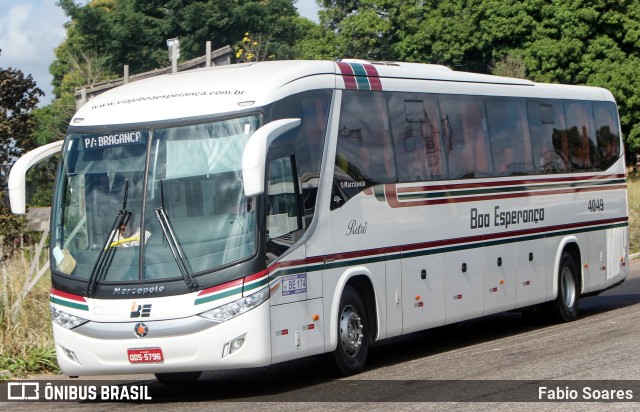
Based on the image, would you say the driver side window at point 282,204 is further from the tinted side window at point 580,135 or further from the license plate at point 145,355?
the tinted side window at point 580,135

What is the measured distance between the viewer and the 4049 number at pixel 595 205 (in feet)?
64.2

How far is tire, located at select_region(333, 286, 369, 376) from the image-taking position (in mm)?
13055

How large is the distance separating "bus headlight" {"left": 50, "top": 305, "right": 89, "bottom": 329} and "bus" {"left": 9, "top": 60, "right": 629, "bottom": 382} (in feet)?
0.07

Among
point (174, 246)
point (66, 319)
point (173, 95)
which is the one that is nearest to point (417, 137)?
point (173, 95)

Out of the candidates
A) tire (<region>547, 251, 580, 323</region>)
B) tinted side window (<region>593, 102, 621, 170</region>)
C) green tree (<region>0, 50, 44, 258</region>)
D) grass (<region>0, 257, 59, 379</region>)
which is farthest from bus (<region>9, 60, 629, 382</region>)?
green tree (<region>0, 50, 44, 258</region>)

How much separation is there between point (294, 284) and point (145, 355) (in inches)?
68.2

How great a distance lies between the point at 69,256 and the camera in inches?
480

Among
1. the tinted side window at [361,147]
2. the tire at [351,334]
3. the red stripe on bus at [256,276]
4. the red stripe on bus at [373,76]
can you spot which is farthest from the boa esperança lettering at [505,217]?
the red stripe on bus at [256,276]

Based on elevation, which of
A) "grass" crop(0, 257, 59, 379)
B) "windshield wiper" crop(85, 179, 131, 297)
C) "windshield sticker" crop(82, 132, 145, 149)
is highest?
"windshield sticker" crop(82, 132, 145, 149)

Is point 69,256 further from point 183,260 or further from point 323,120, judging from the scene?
point 323,120

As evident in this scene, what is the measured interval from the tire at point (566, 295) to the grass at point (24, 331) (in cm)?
788

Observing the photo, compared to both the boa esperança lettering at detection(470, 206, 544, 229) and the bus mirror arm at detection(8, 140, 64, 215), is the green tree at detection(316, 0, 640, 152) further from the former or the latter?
the bus mirror arm at detection(8, 140, 64, 215)

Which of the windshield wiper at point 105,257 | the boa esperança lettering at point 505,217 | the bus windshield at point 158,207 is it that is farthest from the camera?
the boa esperança lettering at point 505,217

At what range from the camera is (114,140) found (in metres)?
12.2
